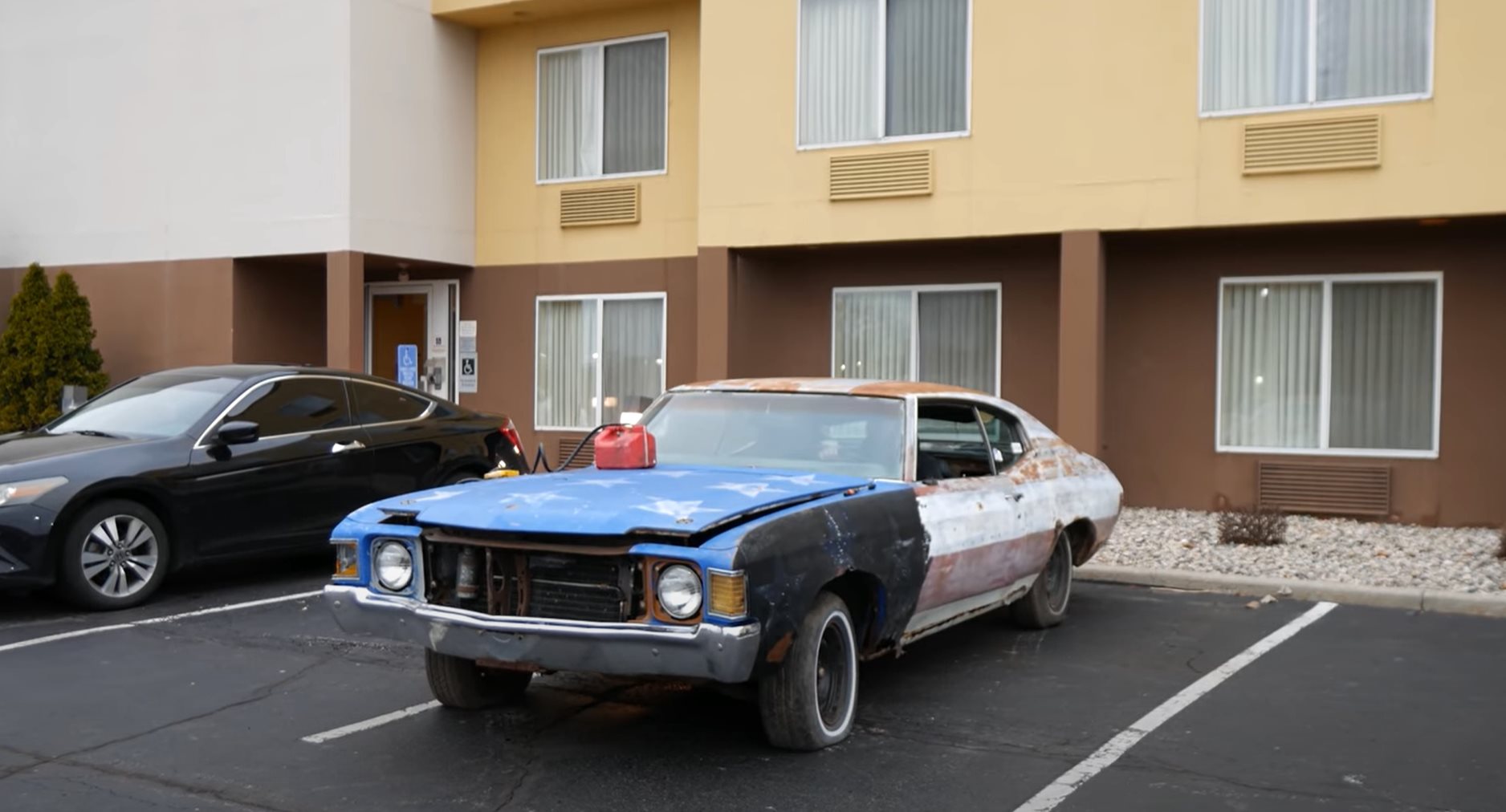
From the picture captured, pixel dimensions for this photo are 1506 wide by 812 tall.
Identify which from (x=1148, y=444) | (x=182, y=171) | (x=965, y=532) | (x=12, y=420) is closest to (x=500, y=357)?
(x=182, y=171)

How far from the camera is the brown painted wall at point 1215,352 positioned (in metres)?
12.0

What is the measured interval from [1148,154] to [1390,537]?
3.87 metres

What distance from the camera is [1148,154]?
1212cm

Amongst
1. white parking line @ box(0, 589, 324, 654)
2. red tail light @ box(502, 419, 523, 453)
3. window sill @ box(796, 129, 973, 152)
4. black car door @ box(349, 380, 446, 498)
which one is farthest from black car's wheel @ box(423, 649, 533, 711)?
window sill @ box(796, 129, 973, 152)

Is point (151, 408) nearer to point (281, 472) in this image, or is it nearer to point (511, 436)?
point (281, 472)

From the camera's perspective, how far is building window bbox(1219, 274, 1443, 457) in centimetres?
1221

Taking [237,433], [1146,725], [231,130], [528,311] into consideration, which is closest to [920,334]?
[528,311]

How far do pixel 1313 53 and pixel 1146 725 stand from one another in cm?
802

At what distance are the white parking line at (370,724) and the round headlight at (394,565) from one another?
2.34ft

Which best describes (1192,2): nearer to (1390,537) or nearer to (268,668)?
(1390,537)

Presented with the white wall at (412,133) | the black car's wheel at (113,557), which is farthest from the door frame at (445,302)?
the black car's wheel at (113,557)

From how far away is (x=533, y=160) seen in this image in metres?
16.4

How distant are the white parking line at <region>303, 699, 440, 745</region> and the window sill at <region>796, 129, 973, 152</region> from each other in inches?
335

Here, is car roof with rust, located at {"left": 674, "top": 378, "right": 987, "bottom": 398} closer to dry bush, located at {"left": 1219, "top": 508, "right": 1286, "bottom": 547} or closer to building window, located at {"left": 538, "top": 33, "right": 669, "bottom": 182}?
dry bush, located at {"left": 1219, "top": 508, "right": 1286, "bottom": 547}
